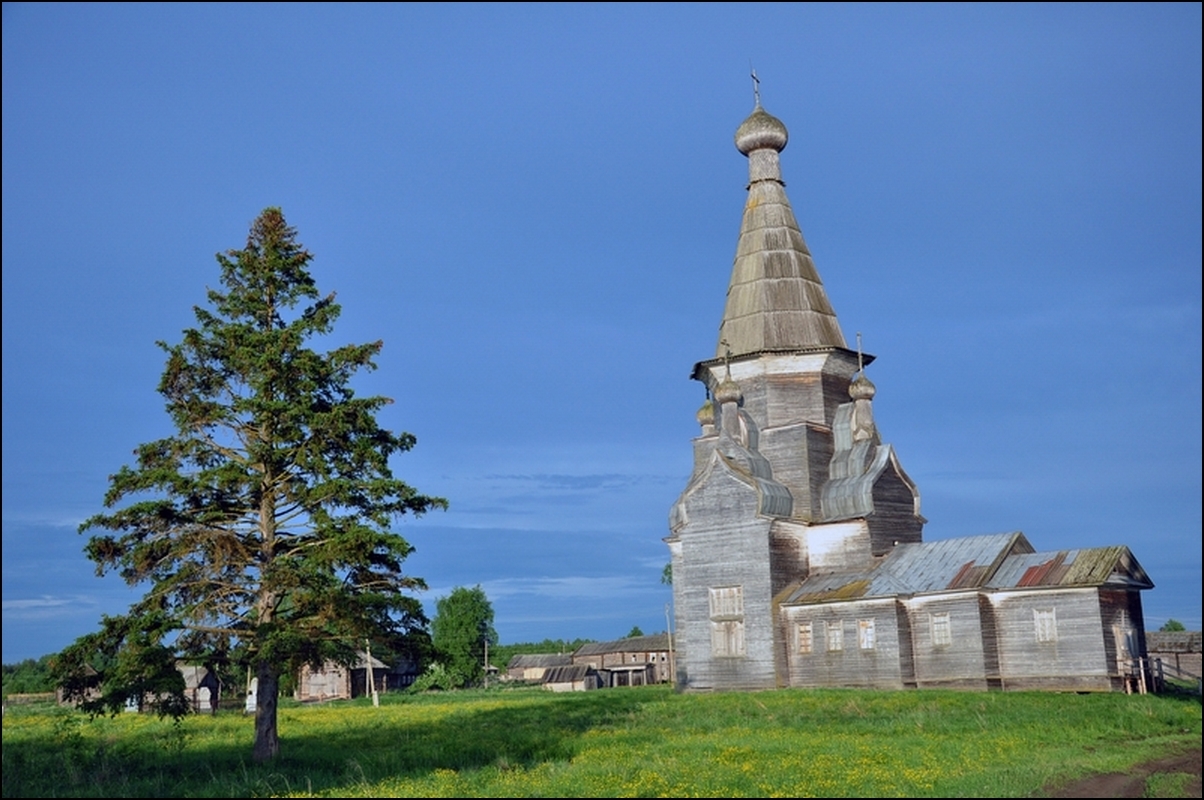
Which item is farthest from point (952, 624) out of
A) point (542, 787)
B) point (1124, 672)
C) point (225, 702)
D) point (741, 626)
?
point (225, 702)

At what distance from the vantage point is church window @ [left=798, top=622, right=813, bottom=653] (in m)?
37.4

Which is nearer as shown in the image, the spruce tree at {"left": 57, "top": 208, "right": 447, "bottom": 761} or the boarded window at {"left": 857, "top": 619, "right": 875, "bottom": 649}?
the spruce tree at {"left": 57, "top": 208, "right": 447, "bottom": 761}

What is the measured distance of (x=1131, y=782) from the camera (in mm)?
15750

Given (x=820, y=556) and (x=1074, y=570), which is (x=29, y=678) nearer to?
(x=820, y=556)

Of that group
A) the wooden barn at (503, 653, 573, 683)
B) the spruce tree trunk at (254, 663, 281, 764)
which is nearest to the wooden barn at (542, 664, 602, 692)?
the wooden barn at (503, 653, 573, 683)

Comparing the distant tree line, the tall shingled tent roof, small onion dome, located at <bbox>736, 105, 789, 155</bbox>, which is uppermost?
small onion dome, located at <bbox>736, 105, 789, 155</bbox>

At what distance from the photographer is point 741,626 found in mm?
38938

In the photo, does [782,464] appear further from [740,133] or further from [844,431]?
[740,133]

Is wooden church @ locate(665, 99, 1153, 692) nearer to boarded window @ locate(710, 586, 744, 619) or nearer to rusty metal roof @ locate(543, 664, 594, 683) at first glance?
boarded window @ locate(710, 586, 744, 619)

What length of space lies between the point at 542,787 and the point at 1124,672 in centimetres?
2244

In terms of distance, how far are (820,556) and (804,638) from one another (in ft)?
11.8

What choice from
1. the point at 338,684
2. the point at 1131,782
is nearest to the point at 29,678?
the point at 338,684

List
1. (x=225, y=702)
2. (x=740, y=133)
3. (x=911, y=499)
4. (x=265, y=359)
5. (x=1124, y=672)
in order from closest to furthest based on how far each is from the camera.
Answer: (x=265, y=359) → (x=1124, y=672) → (x=911, y=499) → (x=740, y=133) → (x=225, y=702)

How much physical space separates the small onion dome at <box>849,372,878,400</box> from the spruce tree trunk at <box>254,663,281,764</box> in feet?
87.5
